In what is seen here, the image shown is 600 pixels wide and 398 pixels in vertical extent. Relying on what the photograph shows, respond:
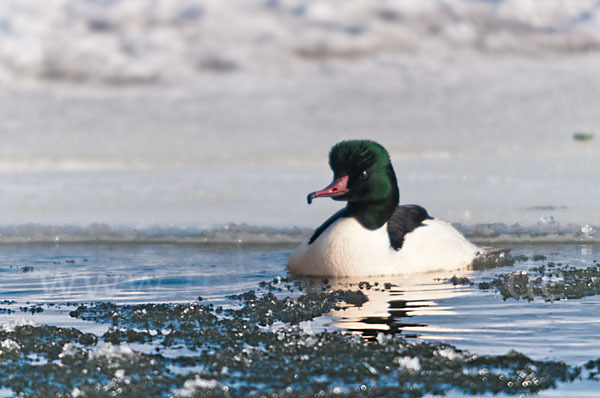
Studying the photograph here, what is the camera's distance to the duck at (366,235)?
30.3 feet

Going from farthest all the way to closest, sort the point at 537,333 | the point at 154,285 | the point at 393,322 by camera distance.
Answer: the point at 154,285
the point at 393,322
the point at 537,333

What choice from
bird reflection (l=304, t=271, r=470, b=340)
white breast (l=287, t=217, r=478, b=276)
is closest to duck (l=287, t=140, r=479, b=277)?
white breast (l=287, t=217, r=478, b=276)

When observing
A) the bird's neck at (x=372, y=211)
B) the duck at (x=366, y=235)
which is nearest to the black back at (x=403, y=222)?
the duck at (x=366, y=235)

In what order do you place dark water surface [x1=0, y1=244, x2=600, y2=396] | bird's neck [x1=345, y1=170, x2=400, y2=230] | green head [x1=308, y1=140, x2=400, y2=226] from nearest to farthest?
dark water surface [x1=0, y1=244, x2=600, y2=396] < green head [x1=308, y1=140, x2=400, y2=226] < bird's neck [x1=345, y1=170, x2=400, y2=230]

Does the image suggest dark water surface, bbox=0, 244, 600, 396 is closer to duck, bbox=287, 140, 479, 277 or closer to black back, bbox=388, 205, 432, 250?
duck, bbox=287, 140, 479, 277

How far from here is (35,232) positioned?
12289 millimetres

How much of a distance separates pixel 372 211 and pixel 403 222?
0.53 metres

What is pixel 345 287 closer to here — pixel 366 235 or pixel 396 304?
pixel 366 235

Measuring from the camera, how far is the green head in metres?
9.41

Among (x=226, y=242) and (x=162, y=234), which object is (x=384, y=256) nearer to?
(x=226, y=242)

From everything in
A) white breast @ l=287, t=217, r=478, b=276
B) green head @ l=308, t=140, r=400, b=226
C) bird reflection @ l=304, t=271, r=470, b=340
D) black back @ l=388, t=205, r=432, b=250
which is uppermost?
green head @ l=308, t=140, r=400, b=226

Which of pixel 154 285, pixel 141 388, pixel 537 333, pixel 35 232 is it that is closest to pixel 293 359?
pixel 141 388

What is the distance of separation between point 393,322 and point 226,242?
5452 mm

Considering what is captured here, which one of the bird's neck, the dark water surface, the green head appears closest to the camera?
the dark water surface
